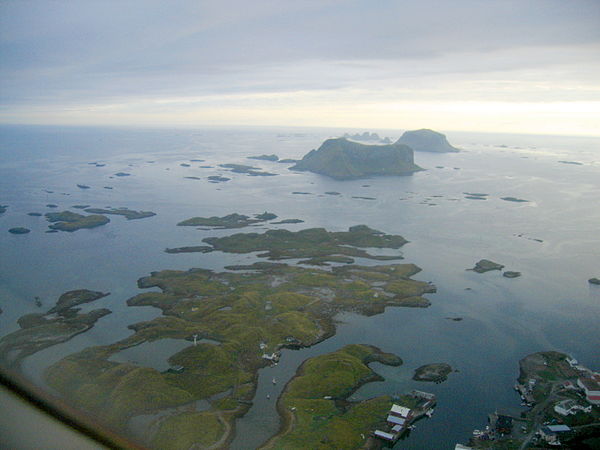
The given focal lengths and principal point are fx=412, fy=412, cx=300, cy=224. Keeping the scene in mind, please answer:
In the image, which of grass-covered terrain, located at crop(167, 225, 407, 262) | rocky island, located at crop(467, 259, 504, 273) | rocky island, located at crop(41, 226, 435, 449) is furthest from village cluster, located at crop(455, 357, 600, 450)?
grass-covered terrain, located at crop(167, 225, 407, 262)

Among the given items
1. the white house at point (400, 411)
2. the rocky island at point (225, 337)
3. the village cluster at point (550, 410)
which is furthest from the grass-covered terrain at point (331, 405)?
the village cluster at point (550, 410)

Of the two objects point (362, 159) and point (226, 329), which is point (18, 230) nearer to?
point (226, 329)

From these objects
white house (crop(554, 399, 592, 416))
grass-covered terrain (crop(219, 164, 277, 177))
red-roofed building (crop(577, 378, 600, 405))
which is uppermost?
grass-covered terrain (crop(219, 164, 277, 177))

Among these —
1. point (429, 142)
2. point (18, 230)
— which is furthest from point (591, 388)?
point (429, 142)

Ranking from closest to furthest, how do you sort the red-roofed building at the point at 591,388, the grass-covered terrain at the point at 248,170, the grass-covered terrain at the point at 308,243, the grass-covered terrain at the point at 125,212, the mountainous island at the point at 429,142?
the red-roofed building at the point at 591,388 → the grass-covered terrain at the point at 308,243 → the grass-covered terrain at the point at 125,212 → the grass-covered terrain at the point at 248,170 → the mountainous island at the point at 429,142

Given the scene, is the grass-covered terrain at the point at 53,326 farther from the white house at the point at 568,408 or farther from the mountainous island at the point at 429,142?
the mountainous island at the point at 429,142

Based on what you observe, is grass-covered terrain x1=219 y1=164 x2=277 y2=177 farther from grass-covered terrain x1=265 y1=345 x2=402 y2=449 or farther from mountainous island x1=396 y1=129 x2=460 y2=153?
mountainous island x1=396 y1=129 x2=460 y2=153

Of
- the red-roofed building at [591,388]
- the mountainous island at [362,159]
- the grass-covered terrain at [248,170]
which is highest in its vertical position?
the mountainous island at [362,159]
